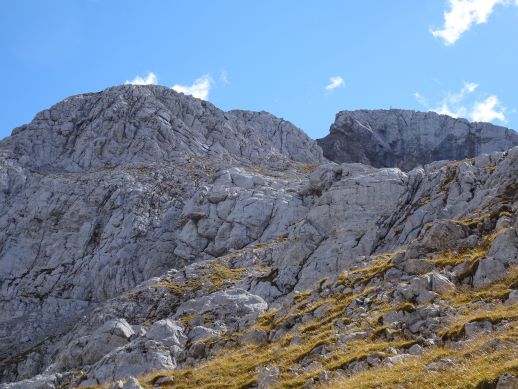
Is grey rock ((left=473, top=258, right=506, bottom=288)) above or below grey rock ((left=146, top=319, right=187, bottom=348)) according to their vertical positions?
below

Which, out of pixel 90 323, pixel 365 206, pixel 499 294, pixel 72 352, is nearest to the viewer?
pixel 499 294

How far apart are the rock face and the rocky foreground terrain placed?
997 inches

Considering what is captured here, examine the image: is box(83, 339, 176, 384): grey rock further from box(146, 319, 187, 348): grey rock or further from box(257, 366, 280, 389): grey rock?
box(257, 366, 280, 389): grey rock

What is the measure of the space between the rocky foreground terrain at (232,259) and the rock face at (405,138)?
25313 mm

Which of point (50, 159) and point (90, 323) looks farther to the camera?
point (50, 159)

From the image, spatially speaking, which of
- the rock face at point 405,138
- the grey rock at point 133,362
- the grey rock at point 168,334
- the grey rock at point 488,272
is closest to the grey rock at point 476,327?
the grey rock at point 488,272

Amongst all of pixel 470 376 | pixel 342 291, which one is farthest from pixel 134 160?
pixel 470 376

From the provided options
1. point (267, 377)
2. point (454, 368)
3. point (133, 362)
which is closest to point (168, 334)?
point (133, 362)

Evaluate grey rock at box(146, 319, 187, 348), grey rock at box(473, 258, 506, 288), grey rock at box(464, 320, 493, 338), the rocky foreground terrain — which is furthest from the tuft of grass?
grey rock at box(146, 319, 187, 348)

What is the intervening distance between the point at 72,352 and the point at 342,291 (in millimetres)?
23355

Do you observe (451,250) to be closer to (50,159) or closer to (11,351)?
(11,351)

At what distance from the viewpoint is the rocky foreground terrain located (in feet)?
78.2

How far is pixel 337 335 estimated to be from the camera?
25.9 meters

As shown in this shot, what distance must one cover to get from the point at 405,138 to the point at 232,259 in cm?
13036
